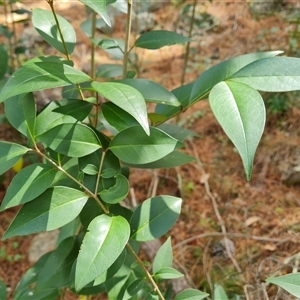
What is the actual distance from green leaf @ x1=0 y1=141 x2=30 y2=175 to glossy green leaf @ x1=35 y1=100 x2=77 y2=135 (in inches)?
2.0

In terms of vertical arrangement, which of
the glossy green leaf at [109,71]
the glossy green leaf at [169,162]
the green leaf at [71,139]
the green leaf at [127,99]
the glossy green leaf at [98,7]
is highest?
the glossy green leaf at [98,7]

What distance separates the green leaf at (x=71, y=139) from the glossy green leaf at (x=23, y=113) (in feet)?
0.11

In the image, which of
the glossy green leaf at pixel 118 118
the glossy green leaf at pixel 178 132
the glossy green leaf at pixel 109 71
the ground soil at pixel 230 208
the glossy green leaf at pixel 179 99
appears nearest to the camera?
the glossy green leaf at pixel 118 118

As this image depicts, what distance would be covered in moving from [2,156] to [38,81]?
152 millimetres

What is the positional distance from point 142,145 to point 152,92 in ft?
0.32

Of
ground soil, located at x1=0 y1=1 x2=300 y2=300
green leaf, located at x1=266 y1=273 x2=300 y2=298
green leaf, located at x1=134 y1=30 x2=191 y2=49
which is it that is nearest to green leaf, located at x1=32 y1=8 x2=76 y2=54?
green leaf, located at x1=134 y1=30 x2=191 y2=49

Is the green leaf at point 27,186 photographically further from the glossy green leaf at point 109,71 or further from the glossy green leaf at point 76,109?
the glossy green leaf at point 109,71

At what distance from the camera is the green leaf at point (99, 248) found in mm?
519

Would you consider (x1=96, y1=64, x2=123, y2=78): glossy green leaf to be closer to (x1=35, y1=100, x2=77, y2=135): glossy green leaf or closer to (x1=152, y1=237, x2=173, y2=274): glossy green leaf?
(x1=35, y1=100, x2=77, y2=135): glossy green leaf

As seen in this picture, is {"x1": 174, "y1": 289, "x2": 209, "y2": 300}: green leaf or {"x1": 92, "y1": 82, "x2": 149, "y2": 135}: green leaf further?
{"x1": 174, "y1": 289, "x2": 209, "y2": 300}: green leaf

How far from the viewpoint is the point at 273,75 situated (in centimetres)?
48

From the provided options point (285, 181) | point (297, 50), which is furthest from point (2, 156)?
point (297, 50)

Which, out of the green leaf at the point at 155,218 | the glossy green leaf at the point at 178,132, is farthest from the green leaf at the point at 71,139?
the glossy green leaf at the point at 178,132

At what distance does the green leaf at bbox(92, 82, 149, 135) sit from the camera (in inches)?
18.9
